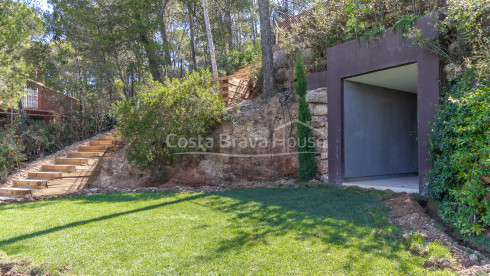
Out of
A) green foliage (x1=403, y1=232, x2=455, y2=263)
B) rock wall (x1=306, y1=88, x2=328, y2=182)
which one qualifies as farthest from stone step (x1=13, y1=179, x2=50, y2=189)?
green foliage (x1=403, y1=232, x2=455, y2=263)

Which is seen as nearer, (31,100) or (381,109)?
(381,109)

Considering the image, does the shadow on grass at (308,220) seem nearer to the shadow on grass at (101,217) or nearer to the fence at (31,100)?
the shadow on grass at (101,217)

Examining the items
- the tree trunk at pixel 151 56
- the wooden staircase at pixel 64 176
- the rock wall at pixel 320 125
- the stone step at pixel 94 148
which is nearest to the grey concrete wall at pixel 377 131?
the rock wall at pixel 320 125

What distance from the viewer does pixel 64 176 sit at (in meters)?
7.95

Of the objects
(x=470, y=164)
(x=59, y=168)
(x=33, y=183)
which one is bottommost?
(x=33, y=183)

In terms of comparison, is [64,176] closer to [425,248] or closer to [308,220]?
[308,220]

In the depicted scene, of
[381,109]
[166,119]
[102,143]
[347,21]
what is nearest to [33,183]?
[102,143]

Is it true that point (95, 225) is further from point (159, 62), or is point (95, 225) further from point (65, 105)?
point (159, 62)

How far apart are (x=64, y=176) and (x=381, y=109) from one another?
8.74 m

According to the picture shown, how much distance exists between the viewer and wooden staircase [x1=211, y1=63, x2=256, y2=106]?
30.0 feet

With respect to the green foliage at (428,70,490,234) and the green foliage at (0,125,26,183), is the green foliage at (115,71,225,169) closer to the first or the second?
the green foliage at (0,125,26,183)

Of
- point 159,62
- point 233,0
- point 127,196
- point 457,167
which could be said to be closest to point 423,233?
point 457,167

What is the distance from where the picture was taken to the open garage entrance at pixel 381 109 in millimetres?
5190

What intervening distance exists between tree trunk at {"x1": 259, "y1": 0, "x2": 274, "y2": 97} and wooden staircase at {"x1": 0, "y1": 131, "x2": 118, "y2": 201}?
486 cm
